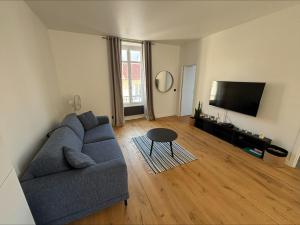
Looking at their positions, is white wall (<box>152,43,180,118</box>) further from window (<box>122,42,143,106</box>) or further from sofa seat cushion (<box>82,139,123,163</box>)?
sofa seat cushion (<box>82,139,123,163</box>)

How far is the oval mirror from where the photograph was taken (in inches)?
189

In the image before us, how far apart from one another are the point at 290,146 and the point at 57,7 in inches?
189

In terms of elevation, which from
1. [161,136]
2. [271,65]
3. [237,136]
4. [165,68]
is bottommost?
[237,136]

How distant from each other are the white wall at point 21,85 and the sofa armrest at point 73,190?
0.46 m

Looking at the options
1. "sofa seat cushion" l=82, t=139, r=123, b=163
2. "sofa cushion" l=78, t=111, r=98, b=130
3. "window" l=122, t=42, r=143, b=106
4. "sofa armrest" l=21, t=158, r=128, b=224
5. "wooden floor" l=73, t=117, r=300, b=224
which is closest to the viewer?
"sofa armrest" l=21, t=158, r=128, b=224

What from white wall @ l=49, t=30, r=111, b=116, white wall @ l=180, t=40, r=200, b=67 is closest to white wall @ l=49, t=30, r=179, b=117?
white wall @ l=49, t=30, r=111, b=116

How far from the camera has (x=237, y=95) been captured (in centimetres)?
304

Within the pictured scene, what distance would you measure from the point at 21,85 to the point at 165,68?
159 inches

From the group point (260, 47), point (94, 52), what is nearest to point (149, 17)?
point (94, 52)

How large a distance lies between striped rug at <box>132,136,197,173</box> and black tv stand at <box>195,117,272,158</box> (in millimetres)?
1221

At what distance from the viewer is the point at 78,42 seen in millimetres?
3486

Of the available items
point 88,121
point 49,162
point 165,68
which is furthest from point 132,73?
point 49,162

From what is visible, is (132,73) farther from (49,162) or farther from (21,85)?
(49,162)

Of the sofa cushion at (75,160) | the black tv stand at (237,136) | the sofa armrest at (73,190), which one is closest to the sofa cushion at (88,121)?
the sofa cushion at (75,160)
